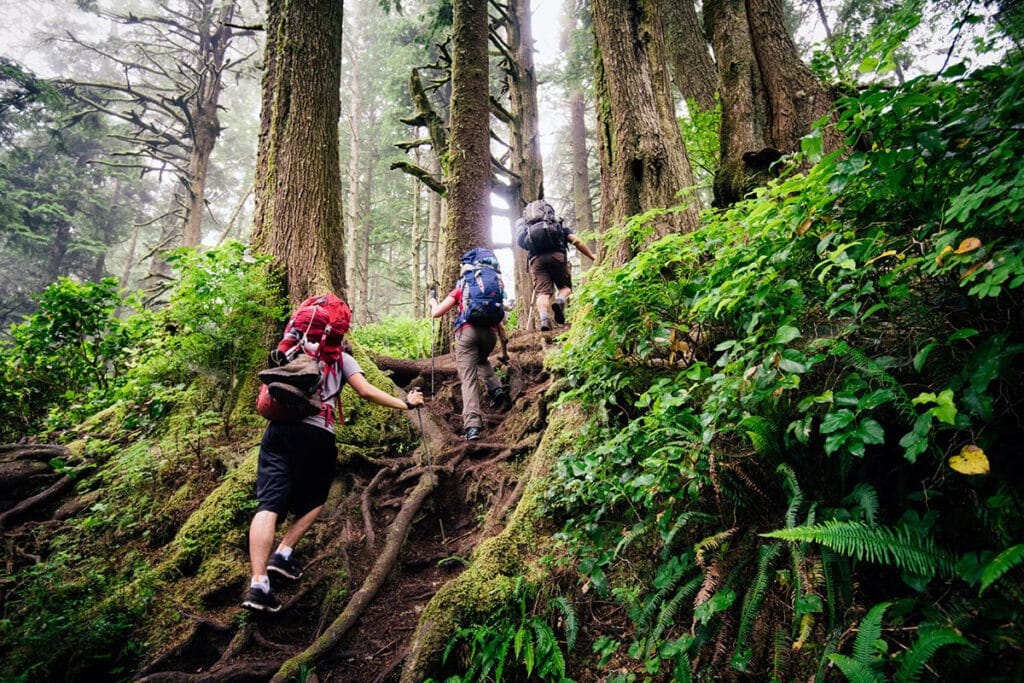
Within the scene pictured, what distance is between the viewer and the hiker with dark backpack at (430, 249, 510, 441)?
17.5ft

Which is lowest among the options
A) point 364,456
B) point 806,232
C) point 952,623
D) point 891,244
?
point 952,623

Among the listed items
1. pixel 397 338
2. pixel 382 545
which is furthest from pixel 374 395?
pixel 397 338

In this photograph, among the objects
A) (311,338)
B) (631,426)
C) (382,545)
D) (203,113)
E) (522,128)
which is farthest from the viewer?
(203,113)

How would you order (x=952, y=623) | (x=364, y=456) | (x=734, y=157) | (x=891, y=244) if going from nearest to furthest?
Result: (x=952, y=623)
(x=891, y=244)
(x=364, y=456)
(x=734, y=157)

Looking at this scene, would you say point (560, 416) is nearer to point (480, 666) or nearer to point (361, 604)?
point (480, 666)

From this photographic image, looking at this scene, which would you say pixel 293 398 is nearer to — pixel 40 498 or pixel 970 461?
pixel 40 498

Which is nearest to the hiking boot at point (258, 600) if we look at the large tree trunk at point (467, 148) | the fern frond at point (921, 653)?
the fern frond at point (921, 653)

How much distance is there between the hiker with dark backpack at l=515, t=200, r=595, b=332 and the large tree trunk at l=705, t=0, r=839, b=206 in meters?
2.22

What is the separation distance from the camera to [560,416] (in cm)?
364

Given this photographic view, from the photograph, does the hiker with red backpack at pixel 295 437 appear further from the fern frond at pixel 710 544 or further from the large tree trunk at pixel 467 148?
the large tree trunk at pixel 467 148

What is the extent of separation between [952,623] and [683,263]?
232 cm

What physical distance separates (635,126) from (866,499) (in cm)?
419

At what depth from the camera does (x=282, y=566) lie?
3369 mm

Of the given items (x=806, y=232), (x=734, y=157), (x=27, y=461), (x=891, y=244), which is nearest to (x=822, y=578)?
(x=891, y=244)
